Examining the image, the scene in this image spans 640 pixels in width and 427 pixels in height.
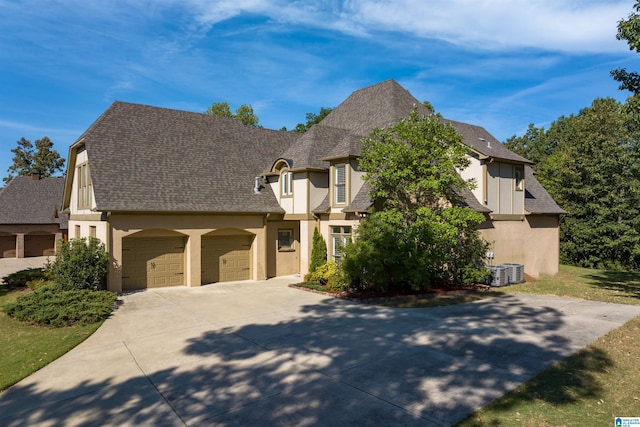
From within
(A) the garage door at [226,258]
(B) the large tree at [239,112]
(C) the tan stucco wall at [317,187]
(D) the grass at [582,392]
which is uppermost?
(B) the large tree at [239,112]

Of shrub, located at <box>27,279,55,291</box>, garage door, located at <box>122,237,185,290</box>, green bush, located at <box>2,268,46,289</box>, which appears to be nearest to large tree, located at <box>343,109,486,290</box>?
garage door, located at <box>122,237,185,290</box>

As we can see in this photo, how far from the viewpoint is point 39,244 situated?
35906 mm

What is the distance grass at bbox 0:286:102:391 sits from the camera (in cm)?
842

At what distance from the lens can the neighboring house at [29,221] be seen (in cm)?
3456

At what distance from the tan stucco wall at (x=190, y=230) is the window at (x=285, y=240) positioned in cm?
147

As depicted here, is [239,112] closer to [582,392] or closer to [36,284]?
[36,284]

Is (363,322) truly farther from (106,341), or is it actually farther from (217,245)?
(217,245)

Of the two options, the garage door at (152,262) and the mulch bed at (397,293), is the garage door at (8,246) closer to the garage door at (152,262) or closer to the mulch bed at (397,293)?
the garage door at (152,262)

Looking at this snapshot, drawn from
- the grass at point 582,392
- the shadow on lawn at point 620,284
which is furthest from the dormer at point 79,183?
the shadow on lawn at point 620,284

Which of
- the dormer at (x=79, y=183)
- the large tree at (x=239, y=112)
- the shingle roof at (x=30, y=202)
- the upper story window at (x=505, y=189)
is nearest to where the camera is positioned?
the dormer at (x=79, y=183)

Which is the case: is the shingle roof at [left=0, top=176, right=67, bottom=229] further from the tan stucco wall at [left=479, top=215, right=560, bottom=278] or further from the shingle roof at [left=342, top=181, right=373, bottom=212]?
the tan stucco wall at [left=479, top=215, right=560, bottom=278]

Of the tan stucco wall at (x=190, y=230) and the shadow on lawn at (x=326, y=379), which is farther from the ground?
the tan stucco wall at (x=190, y=230)

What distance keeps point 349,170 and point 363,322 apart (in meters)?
8.20

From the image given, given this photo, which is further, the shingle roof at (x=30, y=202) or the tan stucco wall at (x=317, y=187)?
the shingle roof at (x=30, y=202)
